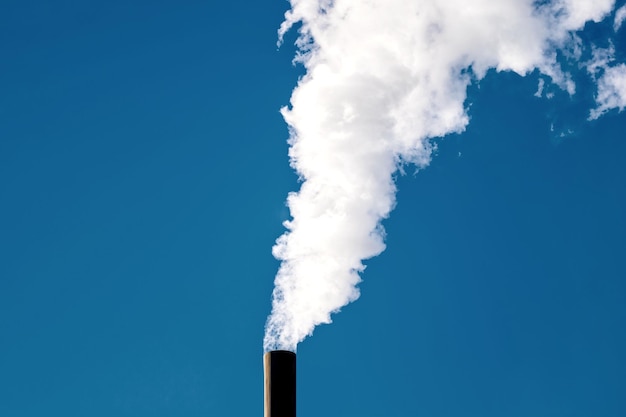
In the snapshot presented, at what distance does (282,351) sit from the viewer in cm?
886

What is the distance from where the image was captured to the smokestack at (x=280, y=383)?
8453 millimetres

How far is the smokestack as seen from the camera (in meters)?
8.45

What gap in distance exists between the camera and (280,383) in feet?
28.3

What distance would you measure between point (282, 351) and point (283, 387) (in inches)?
17.5

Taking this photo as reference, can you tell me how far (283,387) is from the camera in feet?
28.2
